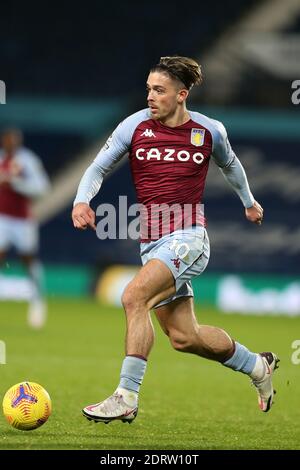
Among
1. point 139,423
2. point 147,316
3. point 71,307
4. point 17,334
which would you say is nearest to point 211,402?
point 139,423

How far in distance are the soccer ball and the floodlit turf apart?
67mm

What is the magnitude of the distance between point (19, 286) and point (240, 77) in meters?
5.13

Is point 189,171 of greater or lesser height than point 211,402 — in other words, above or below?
above

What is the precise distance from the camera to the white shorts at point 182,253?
672 cm

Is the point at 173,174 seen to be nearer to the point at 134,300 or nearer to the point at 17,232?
the point at 134,300

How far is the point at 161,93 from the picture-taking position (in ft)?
22.6

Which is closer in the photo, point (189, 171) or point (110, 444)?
point (110, 444)

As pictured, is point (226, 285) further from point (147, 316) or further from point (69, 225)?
point (147, 316)

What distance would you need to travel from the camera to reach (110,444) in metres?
6.16

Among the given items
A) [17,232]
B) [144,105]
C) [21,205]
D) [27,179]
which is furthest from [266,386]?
[144,105]

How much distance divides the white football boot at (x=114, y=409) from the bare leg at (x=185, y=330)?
0.67 metres

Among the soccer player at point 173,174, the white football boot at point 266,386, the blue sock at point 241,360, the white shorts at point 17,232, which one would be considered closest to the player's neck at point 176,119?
the soccer player at point 173,174

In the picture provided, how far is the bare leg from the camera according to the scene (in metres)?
6.96

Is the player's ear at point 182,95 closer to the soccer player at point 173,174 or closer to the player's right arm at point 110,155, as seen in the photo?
the soccer player at point 173,174
